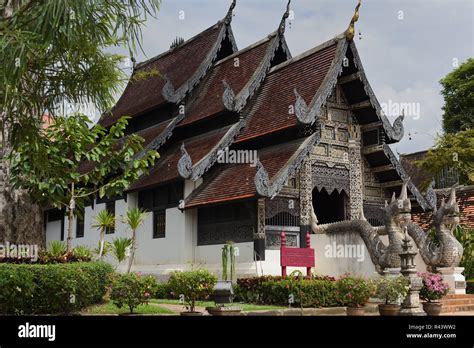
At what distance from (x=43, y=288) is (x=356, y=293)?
624cm

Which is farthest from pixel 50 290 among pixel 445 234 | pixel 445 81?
pixel 445 81

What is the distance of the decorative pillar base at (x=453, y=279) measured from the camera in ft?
51.5

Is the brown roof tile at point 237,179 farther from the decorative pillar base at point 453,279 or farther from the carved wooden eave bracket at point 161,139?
the decorative pillar base at point 453,279

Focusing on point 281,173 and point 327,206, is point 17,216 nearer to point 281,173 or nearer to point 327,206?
point 281,173

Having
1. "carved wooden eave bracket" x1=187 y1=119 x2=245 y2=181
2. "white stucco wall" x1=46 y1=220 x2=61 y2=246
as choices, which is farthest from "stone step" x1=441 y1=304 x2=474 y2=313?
"white stucco wall" x1=46 y1=220 x2=61 y2=246

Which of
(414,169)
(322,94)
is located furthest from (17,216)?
(414,169)

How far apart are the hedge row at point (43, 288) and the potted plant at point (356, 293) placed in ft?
17.3

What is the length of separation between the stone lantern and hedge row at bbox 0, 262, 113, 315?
6.22 meters

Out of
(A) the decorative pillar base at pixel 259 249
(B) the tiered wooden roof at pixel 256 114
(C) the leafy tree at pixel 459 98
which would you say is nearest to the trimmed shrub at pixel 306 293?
(A) the decorative pillar base at pixel 259 249

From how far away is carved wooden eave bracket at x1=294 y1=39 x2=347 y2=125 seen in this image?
17406 mm

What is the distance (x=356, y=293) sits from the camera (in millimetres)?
13430
